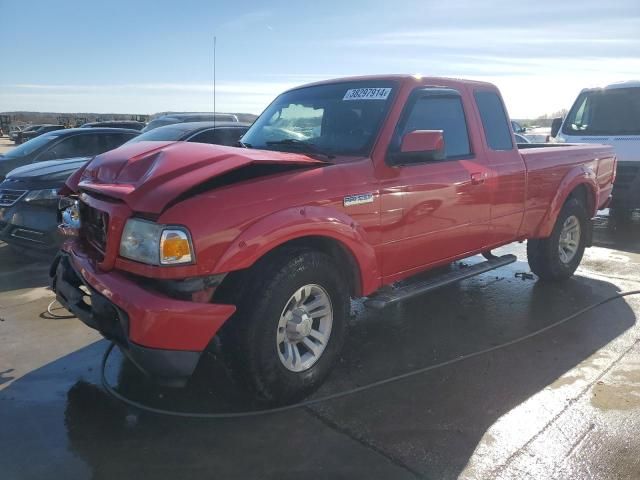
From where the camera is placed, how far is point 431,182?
416cm

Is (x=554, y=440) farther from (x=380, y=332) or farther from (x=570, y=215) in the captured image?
(x=570, y=215)

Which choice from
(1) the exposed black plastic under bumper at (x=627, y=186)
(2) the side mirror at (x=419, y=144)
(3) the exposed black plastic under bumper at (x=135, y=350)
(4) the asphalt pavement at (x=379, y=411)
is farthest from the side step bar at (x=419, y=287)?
(1) the exposed black plastic under bumper at (x=627, y=186)

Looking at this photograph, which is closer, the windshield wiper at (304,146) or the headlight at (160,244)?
the headlight at (160,244)

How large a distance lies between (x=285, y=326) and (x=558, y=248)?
377 centimetres

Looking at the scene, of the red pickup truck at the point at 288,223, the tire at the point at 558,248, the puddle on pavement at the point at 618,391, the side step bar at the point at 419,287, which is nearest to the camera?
the red pickup truck at the point at 288,223

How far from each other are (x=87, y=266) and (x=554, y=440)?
2.89 meters

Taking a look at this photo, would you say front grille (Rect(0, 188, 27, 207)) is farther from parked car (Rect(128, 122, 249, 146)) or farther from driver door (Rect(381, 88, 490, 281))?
driver door (Rect(381, 88, 490, 281))

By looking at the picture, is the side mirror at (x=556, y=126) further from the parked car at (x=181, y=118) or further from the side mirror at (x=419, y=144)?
the side mirror at (x=419, y=144)

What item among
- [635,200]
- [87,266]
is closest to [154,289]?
[87,266]

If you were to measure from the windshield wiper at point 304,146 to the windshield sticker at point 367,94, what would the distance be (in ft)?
1.71

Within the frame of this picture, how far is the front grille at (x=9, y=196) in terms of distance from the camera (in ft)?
21.9

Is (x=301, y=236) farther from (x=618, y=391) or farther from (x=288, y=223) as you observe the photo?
(x=618, y=391)

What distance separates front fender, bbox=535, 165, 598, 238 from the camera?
5.64 metres

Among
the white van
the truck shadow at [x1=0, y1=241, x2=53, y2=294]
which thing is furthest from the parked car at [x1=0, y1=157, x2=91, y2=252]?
the white van
